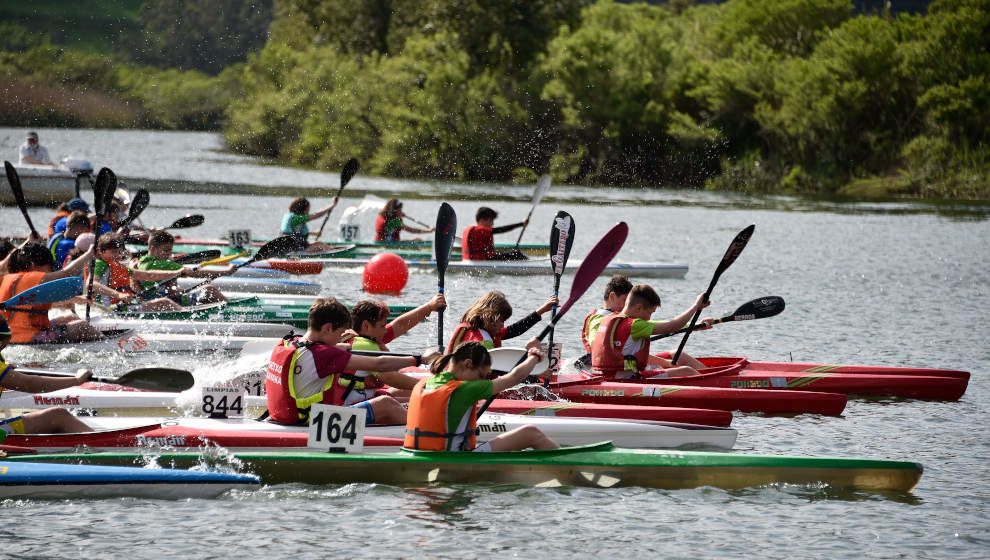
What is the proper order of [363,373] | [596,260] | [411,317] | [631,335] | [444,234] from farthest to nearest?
[444,234] → [596,260] → [631,335] → [411,317] → [363,373]

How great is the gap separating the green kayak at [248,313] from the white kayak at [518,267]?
559 cm

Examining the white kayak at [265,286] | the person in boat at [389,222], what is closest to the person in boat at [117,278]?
the white kayak at [265,286]

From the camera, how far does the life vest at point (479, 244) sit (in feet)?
66.3

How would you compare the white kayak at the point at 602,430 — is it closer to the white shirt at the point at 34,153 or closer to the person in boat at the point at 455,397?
the person in boat at the point at 455,397

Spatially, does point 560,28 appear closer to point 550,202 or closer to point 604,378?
point 550,202

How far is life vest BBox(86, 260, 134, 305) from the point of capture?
13.7 metres

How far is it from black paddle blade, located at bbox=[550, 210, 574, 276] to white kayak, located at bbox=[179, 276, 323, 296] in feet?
20.9

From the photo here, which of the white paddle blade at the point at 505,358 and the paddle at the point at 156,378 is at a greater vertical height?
the white paddle blade at the point at 505,358

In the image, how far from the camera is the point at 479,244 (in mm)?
20234

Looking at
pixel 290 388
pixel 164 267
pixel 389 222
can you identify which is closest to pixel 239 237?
pixel 389 222

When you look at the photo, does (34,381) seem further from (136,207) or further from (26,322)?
(136,207)

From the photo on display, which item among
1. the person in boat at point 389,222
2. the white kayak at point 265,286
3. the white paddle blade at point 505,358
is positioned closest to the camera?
the white paddle blade at point 505,358

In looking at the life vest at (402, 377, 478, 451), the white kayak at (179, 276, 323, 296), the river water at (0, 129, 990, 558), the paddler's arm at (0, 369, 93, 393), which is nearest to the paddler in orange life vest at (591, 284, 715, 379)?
the river water at (0, 129, 990, 558)

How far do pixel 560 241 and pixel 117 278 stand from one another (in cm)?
540
